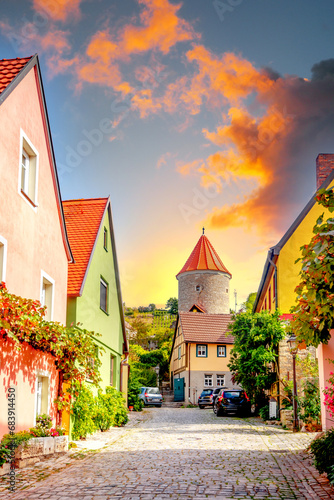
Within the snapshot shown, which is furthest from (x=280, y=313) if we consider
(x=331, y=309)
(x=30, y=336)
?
(x=331, y=309)

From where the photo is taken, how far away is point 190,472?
9.70 m

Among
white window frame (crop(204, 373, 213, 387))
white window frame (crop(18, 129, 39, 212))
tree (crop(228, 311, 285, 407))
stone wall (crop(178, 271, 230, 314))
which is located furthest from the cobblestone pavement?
stone wall (crop(178, 271, 230, 314))

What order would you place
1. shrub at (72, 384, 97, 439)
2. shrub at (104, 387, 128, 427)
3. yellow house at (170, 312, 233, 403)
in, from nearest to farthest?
shrub at (72, 384, 97, 439)
shrub at (104, 387, 128, 427)
yellow house at (170, 312, 233, 403)

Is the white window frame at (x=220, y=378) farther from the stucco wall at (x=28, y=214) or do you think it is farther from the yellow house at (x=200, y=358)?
the stucco wall at (x=28, y=214)

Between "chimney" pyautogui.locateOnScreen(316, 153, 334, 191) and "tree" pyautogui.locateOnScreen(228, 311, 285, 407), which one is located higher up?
"chimney" pyautogui.locateOnScreen(316, 153, 334, 191)

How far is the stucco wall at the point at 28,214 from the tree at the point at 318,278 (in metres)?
6.19

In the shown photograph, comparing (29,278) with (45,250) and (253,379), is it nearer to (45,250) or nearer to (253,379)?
(45,250)

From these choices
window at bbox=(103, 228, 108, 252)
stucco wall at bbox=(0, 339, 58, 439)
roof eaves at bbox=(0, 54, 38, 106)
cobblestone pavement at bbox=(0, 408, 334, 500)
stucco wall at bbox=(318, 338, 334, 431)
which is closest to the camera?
cobblestone pavement at bbox=(0, 408, 334, 500)

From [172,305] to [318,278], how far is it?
292 ft

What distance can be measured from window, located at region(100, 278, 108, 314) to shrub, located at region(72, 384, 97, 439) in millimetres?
5520

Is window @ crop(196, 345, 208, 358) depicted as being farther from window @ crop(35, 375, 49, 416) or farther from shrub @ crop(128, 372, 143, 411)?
window @ crop(35, 375, 49, 416)

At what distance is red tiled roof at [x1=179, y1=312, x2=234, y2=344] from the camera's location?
4972 centimetres

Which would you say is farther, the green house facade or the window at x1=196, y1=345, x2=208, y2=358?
the window at x1=196, y1=345, x2=208, y2=358

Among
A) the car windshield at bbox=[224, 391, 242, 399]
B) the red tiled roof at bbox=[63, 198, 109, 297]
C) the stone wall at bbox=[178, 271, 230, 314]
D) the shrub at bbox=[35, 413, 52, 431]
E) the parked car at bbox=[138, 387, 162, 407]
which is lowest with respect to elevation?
the parked car at bbox=[138, 387, 162, 407]
